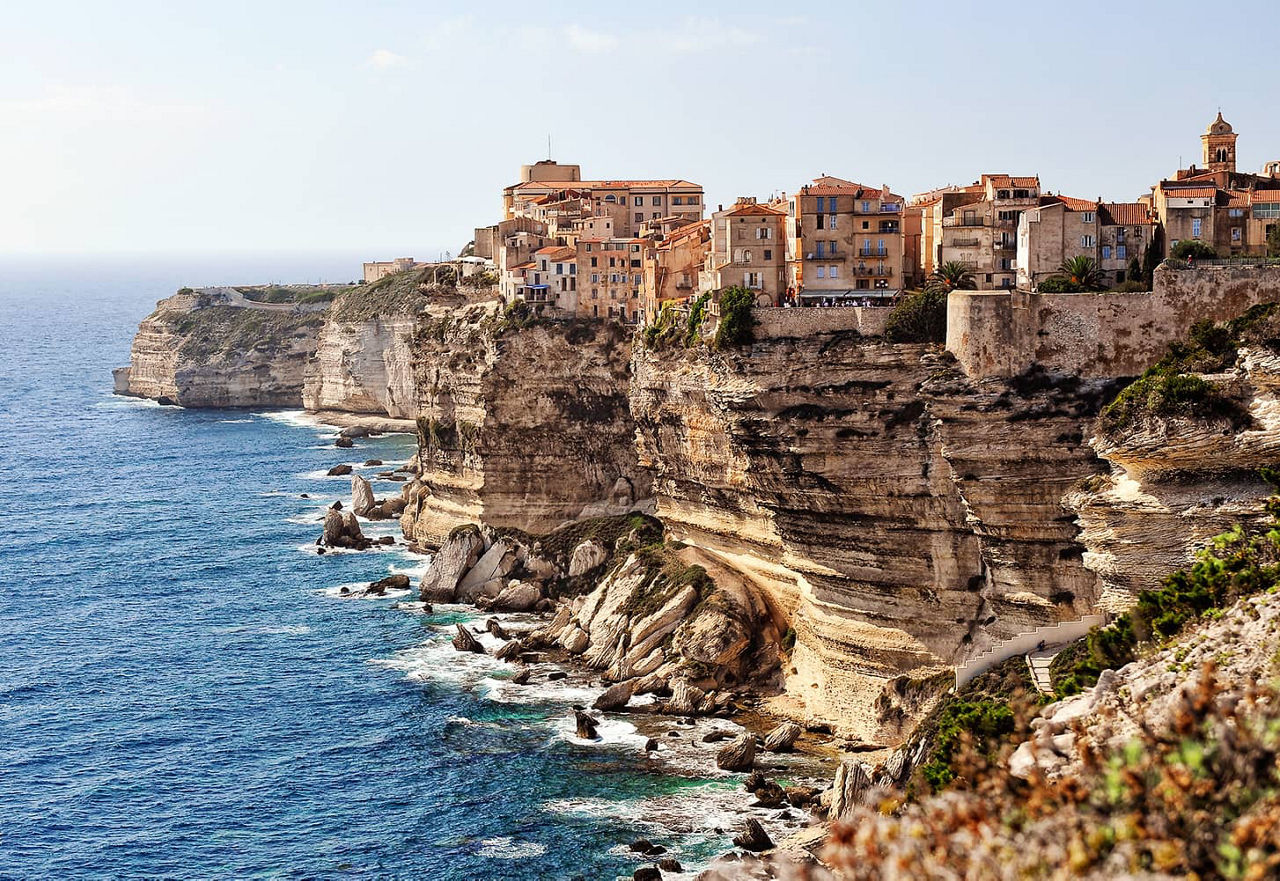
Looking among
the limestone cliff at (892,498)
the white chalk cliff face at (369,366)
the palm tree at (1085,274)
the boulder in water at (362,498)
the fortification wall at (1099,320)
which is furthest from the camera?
the white chalk cliff face at (369,366)

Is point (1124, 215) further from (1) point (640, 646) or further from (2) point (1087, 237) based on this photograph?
(1) point (640, 646)

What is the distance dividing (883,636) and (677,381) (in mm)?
14629

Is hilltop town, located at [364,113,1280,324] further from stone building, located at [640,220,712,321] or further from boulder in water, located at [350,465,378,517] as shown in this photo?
boulder in water, located at [350,465,378,517]

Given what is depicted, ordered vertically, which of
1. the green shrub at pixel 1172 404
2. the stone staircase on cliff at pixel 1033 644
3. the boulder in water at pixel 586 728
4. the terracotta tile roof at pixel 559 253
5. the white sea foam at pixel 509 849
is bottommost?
the white sea foam at pixel 509 849

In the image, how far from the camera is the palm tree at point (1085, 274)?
55.4 m

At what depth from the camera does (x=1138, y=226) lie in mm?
57219

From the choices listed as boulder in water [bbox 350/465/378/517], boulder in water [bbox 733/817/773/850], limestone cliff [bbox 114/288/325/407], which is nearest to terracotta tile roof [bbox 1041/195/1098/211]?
boulder in water [bbox 733/817/773/850]

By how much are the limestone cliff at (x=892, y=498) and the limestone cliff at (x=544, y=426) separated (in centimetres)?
1680

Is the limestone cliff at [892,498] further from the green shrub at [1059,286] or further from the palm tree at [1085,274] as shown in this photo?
the palm tree at [1085,274]

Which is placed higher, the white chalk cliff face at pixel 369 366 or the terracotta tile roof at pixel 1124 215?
the terracotta tile roof at pixel 1124 215

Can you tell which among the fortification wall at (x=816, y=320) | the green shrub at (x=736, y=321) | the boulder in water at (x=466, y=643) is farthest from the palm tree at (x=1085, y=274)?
the boulder in water at (x=466, y=643)

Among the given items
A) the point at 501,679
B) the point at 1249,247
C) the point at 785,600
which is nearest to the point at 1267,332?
the point at 1249,247

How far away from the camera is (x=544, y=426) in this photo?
81.4 meters

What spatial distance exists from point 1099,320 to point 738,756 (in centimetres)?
1758
